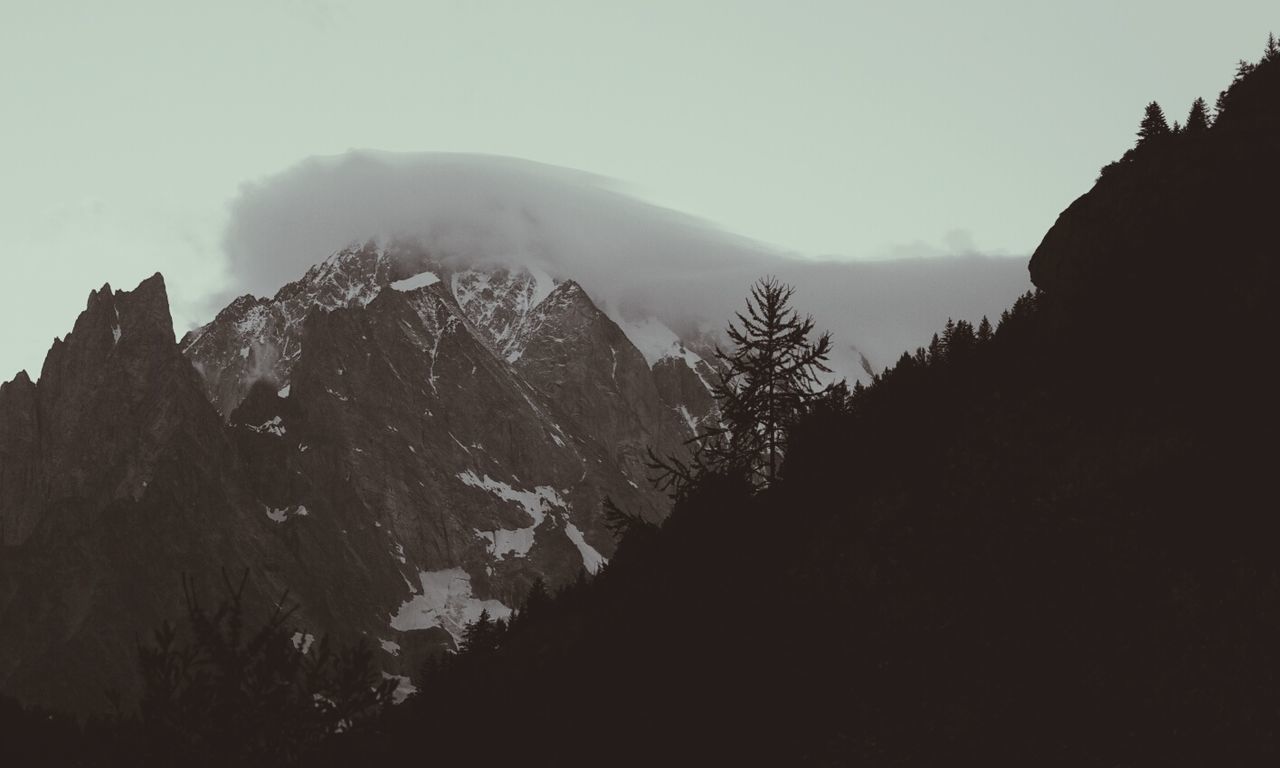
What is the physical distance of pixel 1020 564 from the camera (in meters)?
33.3

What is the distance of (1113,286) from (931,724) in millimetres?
18777

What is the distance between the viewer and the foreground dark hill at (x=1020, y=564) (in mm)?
27953

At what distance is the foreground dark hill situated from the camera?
28.0 metres

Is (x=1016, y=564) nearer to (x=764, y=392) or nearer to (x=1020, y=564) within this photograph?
(x=1020, y=564)

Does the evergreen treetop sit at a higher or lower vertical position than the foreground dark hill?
higher

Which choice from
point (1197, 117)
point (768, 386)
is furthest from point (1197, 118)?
point (768, 386)

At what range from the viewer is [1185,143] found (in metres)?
43.6

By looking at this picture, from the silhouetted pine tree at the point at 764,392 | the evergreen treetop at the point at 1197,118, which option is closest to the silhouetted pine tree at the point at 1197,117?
the evergreen treetop at the point at 1197,118

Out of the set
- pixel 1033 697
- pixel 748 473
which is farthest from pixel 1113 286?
pixel 1033 697

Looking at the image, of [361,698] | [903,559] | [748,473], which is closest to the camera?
[361,698]

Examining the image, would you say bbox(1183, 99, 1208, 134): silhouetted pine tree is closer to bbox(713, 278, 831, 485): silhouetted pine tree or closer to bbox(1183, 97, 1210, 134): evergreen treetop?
bbox(1183, 97, 1210, 134): evergreen treetop

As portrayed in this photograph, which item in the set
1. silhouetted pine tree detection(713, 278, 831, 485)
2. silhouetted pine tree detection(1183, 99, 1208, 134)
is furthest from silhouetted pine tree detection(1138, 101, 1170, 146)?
silhouetted pine tree detection(713, 278, 831, 485)

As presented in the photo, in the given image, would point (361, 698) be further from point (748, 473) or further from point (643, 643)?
point (748, 473)

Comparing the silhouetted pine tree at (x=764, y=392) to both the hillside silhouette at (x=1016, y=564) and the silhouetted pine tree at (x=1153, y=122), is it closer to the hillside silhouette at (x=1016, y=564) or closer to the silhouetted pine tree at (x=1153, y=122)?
the hillside silhouette at (x=1016, y=564)
